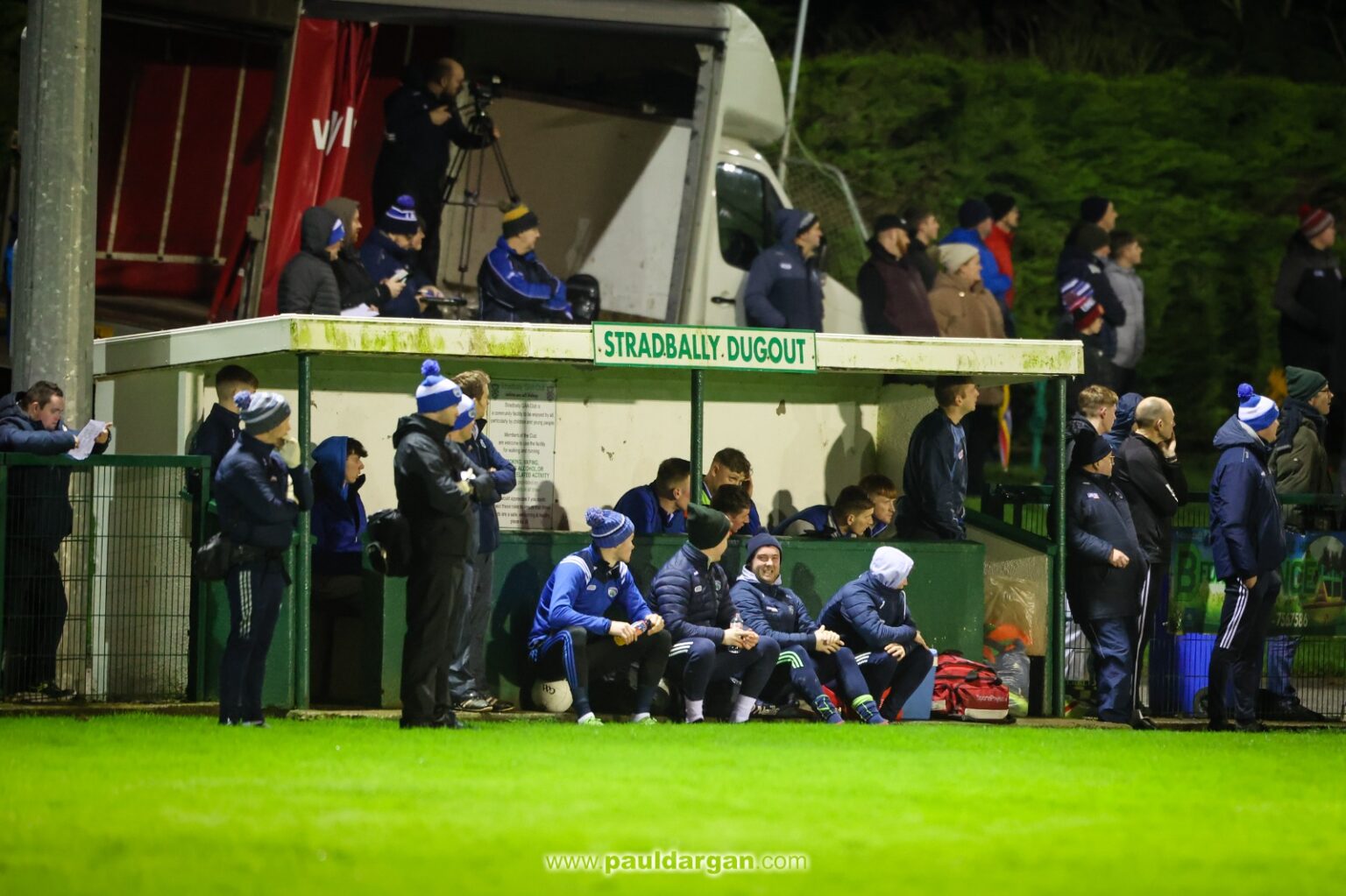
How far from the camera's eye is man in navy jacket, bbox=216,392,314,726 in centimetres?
1091

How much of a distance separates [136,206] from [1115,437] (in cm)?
715

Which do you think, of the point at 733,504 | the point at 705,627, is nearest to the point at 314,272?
the point at 733,504

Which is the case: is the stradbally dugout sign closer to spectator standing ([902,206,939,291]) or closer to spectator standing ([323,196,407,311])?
spectator standing ([323,196,407,311])

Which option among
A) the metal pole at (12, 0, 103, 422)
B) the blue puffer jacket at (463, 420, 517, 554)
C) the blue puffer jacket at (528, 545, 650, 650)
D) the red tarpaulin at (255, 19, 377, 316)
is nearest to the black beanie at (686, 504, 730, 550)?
the blue puffer jacket at (528, 545, 650, 650)

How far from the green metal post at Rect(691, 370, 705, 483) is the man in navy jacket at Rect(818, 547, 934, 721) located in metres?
1.06

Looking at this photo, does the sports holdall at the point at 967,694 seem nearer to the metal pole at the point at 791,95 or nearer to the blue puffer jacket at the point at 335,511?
the blue puffer jacket at the point at 335,511

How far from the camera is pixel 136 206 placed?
15977 mm

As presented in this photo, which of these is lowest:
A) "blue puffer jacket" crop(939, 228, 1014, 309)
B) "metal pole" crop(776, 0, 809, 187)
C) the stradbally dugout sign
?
the stradbally dugout sign

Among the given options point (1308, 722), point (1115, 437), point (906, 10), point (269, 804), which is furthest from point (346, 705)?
point (906, 10)

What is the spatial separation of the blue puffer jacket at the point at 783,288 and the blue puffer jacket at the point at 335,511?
15.0ft

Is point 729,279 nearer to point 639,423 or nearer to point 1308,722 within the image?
point 639,423

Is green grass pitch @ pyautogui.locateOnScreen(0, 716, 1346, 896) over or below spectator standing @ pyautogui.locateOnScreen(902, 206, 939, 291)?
below

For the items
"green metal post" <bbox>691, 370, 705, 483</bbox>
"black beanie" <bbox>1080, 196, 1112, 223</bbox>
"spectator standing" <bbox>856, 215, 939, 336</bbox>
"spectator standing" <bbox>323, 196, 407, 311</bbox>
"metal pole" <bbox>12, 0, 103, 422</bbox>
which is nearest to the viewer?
"metal pole" <bbox>12, 0, 103, 422</bbox>

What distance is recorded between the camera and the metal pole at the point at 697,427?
510 inches
